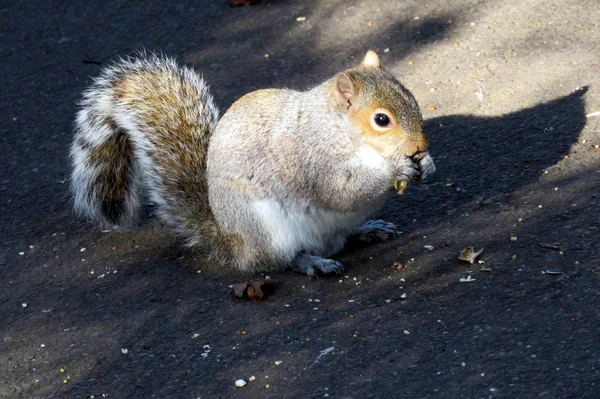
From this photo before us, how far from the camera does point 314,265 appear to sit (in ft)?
11.0

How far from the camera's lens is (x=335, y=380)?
2.71 m

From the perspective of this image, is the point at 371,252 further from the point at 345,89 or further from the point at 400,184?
the point at 345,89

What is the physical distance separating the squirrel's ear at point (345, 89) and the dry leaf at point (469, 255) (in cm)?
64

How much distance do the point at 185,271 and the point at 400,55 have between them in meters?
1.91

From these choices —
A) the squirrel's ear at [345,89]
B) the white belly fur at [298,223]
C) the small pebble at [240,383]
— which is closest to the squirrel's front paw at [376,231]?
the white belly fur at [298,223]

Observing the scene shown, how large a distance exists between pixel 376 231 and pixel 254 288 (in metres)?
0.56

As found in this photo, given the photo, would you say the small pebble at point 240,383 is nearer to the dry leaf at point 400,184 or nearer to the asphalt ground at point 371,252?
the asphalt ground at point 371,252

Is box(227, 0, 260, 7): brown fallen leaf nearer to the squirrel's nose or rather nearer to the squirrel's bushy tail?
the squirrel's bushy tail

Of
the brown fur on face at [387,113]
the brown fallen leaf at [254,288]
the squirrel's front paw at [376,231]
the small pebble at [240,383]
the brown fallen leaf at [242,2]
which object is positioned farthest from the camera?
the brown fallen leaf at [242,2]

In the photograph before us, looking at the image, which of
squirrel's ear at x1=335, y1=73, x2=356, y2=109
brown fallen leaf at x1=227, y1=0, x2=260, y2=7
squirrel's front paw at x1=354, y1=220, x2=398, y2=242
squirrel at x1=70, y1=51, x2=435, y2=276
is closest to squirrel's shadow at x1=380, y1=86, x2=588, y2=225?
squirrel's front paw at x1=354, y1=220, x2=398, y2=242

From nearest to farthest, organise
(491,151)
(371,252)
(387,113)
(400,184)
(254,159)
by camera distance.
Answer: (387,113), (400,184), (254,159), (371,252), (491,151)

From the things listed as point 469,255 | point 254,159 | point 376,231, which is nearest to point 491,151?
point 376,231

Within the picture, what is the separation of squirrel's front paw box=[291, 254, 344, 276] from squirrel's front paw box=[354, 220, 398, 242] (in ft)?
0.63

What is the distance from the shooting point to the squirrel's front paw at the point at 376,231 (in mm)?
3508
